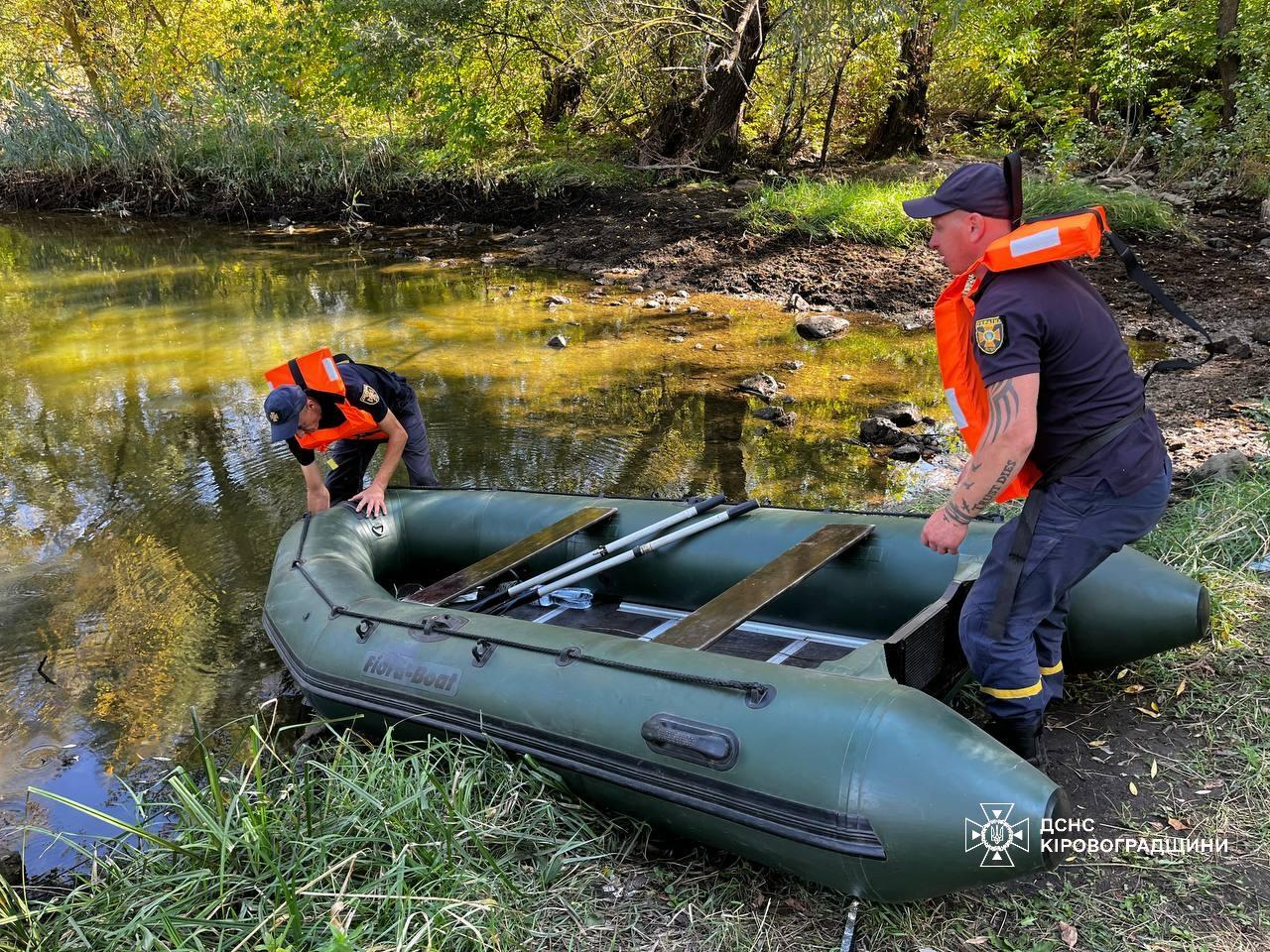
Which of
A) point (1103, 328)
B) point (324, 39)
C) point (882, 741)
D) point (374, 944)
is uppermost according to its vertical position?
point (324, 39)

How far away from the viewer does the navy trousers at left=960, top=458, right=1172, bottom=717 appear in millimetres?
2207

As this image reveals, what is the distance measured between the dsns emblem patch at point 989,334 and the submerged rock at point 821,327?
18.4 ft

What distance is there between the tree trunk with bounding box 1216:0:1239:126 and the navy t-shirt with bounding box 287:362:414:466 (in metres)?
9.57

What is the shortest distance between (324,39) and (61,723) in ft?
39.3

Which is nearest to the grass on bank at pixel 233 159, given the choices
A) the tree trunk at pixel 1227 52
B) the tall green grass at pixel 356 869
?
the tree trunk at pixel 1227 52

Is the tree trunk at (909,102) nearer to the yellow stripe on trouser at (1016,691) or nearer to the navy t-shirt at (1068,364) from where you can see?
the navy t-shirt at (1068,364)

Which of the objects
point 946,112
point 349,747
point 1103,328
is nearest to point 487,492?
point 349,747

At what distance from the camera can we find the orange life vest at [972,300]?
2.03 metres

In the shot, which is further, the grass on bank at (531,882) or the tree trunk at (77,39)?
the tree trunk at (77,39)

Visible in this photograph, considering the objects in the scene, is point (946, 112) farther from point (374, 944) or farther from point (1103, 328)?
point (374, 944)

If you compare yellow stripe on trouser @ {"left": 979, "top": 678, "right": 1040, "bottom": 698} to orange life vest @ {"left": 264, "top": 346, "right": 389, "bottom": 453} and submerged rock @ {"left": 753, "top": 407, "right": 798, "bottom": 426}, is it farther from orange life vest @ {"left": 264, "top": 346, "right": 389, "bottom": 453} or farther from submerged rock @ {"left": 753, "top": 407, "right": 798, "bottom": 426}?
submerged rock @ {"left": 753, "top": 407, "right": 798, "bottom": 426}

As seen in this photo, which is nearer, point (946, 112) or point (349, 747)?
point (349, 747)

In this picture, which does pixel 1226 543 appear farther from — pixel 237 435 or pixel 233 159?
pixel 233 159

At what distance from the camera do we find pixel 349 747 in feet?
8.73
